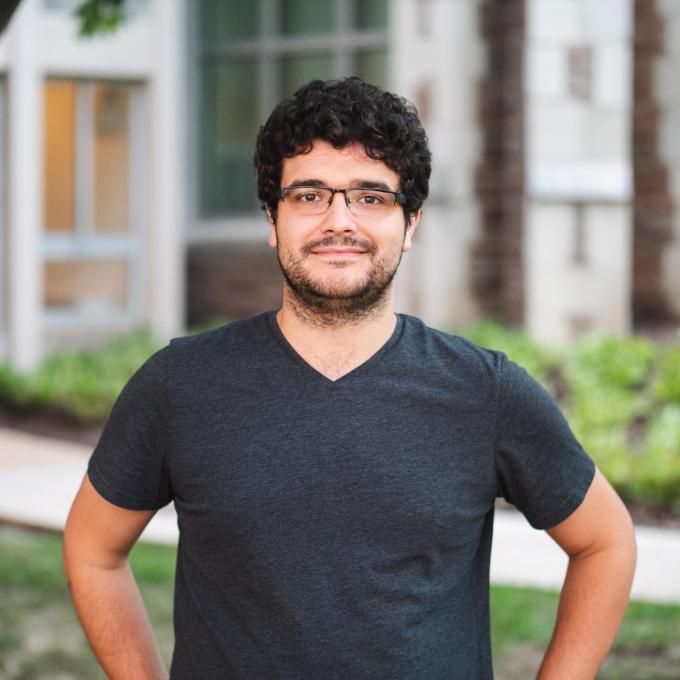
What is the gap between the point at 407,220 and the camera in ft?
8.06

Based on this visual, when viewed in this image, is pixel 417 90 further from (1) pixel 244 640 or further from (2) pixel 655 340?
(1) pixel 244 640

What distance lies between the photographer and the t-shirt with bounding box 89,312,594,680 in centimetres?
224

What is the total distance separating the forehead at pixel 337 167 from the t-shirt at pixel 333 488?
0.95ft

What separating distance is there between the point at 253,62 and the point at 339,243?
12109 mm

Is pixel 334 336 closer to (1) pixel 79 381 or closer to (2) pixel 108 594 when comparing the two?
(2) pixel 108 594

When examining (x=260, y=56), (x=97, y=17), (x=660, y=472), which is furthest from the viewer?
(x=260, y=56)

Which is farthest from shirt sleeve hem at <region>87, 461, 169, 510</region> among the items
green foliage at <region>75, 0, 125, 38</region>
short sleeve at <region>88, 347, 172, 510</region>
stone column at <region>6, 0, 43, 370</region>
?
stone column at <region>6, 0, 43, 370</region>

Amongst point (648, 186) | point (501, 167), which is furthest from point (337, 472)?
point (501, 167)

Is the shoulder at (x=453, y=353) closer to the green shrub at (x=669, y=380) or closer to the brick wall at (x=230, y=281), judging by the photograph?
the green shrub at (x=669, y=380)

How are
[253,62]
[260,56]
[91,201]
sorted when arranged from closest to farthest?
[91,201] < [260,56] < [253,62]

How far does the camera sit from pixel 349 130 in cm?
233

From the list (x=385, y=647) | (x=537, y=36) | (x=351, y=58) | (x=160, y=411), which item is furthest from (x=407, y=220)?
(x=351, y=58)

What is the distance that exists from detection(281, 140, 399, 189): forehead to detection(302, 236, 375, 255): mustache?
0.31ft

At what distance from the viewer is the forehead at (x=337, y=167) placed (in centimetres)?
233
